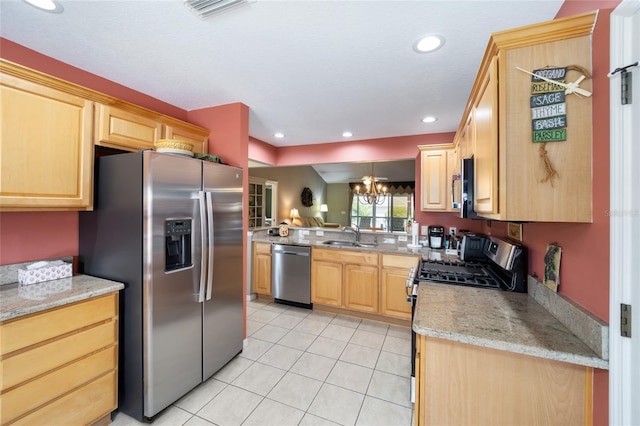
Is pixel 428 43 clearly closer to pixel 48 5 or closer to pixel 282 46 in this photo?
pixel 282 46

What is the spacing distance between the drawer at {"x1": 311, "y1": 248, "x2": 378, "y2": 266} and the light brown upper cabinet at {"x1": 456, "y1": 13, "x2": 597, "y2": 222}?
2.11 metres

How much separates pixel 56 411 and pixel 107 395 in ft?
0.81

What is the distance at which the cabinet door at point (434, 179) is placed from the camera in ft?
10.3

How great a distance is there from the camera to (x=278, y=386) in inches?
79.1

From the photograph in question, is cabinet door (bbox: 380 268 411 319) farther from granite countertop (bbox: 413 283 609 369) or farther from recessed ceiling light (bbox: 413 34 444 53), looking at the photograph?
recessed ceiling light (bbox: 413 34 444 53)

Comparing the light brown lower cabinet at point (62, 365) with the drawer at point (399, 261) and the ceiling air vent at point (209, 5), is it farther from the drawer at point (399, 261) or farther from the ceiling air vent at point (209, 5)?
the drawer at point (399, 261)

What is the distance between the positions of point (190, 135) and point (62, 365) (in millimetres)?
1920

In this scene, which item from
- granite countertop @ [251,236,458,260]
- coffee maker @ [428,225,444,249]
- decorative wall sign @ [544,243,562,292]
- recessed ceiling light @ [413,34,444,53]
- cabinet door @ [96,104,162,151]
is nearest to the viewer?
decorative wall sign @ [544,243,562,292]

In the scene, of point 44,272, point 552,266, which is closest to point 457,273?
point 552,266

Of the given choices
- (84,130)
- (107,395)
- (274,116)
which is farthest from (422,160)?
(107,395)

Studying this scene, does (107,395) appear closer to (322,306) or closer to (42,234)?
(42,234)

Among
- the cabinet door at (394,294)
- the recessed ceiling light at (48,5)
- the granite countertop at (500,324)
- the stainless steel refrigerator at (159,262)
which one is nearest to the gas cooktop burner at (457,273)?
the granite countertop at (500,324)

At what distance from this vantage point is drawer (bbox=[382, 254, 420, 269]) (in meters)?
2.97
